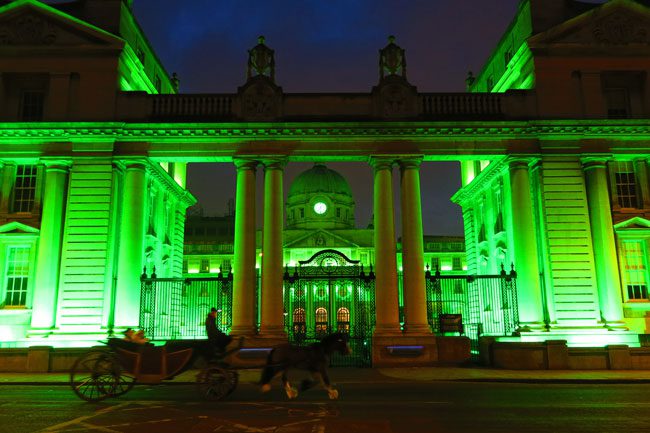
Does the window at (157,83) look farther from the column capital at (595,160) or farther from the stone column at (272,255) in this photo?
the column capital at (595,160)

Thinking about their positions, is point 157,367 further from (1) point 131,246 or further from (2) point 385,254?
(2) point 385,254

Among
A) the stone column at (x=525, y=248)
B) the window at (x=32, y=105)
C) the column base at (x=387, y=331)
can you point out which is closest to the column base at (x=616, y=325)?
the stone column at (x=525, y=248)

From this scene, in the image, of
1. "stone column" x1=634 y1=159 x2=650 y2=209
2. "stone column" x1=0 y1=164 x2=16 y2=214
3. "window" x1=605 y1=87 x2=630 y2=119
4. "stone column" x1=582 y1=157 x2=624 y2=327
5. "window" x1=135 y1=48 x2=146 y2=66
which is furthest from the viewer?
"window" x1=135 y1=48 x2=146 y2=66

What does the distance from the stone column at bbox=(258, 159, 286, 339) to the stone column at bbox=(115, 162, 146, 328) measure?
18.9ft

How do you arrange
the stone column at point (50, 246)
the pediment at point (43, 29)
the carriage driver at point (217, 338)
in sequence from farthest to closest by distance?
the pediment at point (43, 29), the stone column at point (50, 246), the carriage driver at point (217, 338)

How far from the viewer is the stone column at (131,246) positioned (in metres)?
26.0

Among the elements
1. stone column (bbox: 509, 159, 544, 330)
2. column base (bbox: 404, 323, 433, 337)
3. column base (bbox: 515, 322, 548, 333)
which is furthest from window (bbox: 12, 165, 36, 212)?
column base (bbox: 515, 322, 548, 333)

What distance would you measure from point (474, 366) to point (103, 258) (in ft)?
56.4

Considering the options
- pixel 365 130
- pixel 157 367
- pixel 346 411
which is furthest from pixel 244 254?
pixel 346 411

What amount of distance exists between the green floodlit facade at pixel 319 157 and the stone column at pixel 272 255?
0.07 m

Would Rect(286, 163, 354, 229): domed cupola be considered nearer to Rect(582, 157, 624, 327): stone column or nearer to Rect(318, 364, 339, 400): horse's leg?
Rect(582, 157, 624, 327): stone column

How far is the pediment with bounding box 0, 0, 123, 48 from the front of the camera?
91.8ft

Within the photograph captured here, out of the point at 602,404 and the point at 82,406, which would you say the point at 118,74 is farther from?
the point at 602,404

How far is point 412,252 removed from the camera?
26859 millimetres
